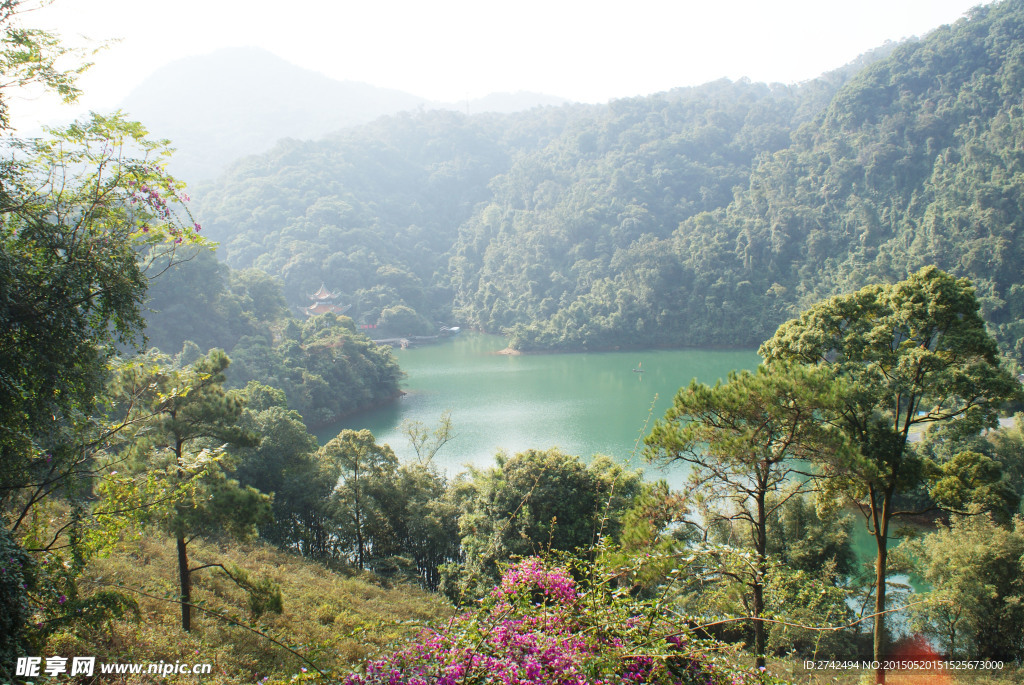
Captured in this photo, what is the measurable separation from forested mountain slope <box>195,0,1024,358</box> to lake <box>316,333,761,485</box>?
409 cm

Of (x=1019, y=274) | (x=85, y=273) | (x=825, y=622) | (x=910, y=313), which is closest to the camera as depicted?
(x=85, y=273)

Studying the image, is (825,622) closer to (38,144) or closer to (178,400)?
(178,400)

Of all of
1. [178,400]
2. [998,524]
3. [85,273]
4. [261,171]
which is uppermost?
[261,171]

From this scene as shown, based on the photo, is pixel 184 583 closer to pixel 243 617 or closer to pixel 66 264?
pixel 243 617

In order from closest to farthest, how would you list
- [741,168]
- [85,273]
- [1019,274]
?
[85,273], [1019,274], [741,168]

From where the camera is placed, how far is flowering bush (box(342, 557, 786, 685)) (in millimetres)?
1854

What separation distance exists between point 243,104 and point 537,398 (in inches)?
4328

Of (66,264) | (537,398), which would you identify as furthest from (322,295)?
(66,264)

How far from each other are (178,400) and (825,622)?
676 cm

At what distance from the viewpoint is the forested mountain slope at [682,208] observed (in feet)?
101

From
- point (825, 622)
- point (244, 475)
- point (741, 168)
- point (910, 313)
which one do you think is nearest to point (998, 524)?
point (825, 622)

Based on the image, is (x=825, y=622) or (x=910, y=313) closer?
(x=910, y=313)

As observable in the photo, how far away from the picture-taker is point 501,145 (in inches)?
2650

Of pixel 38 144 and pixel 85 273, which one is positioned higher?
pixel 38 144
